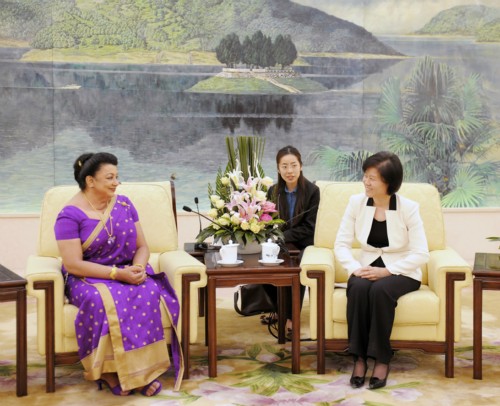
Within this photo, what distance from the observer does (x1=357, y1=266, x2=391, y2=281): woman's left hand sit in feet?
13.8

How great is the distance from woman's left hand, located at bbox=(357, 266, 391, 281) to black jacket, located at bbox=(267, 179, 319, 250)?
0.87 metres

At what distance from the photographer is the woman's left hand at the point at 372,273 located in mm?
4191

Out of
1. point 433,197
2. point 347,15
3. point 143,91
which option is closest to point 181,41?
point 143,91

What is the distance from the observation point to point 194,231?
264 inches

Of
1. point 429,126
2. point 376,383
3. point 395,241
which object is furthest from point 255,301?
point 429,126

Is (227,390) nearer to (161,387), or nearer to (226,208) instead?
(161,387)

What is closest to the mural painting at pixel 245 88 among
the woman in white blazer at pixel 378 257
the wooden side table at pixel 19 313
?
the woman in white blazer at pixel 378 257

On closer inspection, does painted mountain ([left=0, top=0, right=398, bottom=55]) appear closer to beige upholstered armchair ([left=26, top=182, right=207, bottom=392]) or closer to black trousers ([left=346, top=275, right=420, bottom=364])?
beige upholstered armchair ([left=26, top=182, right=207, bottom=392])

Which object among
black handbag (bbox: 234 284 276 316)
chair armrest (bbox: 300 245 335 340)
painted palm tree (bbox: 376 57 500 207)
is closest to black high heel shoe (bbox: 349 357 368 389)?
chair armrest (bbox: 300 245 335 340)

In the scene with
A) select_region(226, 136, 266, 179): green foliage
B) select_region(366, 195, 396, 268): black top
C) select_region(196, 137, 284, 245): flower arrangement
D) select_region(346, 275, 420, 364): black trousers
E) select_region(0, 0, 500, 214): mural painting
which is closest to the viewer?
select_region(346, 275, 420, 364): black trousers

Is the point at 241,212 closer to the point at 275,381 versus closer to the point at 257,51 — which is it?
the point at 275,381

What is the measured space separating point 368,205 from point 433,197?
51cm

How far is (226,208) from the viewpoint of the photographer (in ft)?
15.5

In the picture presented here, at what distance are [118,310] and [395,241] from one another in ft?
4.66
